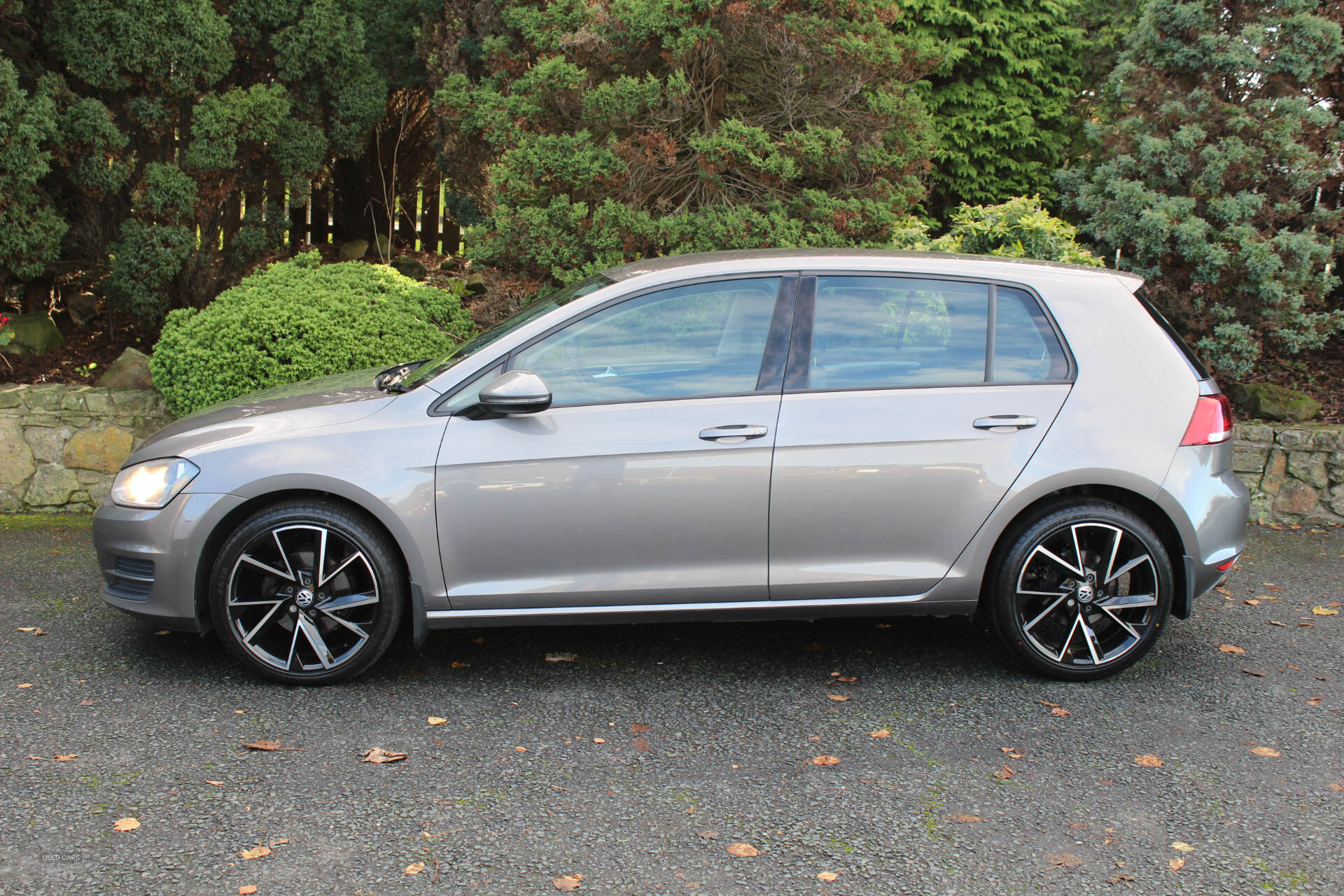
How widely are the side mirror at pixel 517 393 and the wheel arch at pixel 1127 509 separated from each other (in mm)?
1861

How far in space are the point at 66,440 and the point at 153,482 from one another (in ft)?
11.5

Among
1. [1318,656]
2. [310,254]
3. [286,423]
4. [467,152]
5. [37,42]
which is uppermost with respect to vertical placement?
[37,42]

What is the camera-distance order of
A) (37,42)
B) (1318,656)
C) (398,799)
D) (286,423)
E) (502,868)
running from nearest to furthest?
1. (502,868)
2. (398,799)
3. (286,423)
4. (1318,656)
5. (37,42)

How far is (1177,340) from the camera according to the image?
4492mm

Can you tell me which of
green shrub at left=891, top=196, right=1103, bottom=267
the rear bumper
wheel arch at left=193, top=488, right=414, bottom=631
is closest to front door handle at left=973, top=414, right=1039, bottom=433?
the rear bumper

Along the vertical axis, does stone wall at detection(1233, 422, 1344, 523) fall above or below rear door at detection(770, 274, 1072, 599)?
below

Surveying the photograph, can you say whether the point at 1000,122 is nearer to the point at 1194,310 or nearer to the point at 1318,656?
the point at 1194,310

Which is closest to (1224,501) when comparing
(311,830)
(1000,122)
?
(311,830)

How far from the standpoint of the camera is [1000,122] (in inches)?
506

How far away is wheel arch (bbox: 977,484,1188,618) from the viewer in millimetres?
4355

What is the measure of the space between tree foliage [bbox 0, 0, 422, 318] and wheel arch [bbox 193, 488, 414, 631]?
15.6 ft

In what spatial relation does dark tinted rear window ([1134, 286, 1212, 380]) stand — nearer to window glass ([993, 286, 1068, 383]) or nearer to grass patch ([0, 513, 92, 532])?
window glass ([993, 286, 1068, 383])

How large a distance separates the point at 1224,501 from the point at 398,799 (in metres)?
3.32

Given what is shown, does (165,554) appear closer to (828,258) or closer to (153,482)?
(153,482)
